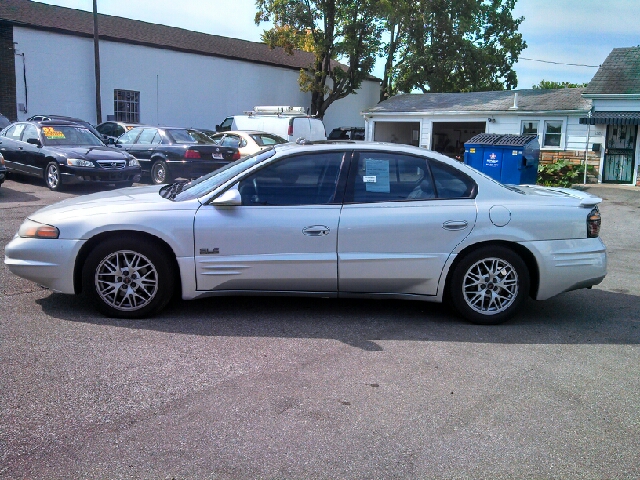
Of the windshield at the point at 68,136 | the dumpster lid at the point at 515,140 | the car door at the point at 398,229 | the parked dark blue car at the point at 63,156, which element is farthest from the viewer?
the dumpster lid at the point at 515,140

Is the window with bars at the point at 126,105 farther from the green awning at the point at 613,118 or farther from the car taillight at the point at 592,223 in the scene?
the car taillight at the point at 592,223

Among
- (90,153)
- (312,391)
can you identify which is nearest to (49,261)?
(312,391)

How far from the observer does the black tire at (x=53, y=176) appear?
13.9 metres

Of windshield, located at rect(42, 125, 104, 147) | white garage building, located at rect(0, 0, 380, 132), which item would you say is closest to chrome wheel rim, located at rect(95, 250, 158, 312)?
windshield, located at rect(42, 125, 104, 147)

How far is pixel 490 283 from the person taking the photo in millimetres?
5523

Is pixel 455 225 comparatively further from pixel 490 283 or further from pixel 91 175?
pixel 91 175

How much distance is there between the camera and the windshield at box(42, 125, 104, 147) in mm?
14602

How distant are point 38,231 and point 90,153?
30.3 feet

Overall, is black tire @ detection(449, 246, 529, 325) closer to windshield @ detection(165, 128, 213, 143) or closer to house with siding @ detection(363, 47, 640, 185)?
windshield @ detection(165, 128, 213, 143)

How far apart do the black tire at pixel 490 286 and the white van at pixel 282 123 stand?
1673cm

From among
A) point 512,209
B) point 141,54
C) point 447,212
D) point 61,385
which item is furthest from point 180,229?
point 141,54

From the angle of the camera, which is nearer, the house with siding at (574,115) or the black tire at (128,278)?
the black tire at (128,278)

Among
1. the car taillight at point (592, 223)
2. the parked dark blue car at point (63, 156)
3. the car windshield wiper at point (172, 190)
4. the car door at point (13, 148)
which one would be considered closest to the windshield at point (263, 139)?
the parked dark blue car at point (63, 156)

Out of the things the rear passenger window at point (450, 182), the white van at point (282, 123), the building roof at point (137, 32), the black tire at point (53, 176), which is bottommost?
the black tire at point (53, 176)
